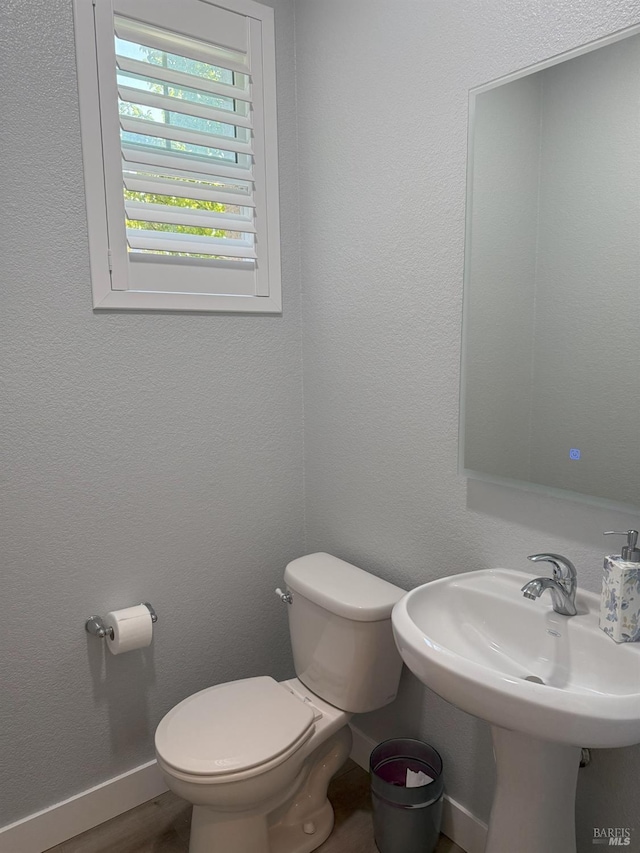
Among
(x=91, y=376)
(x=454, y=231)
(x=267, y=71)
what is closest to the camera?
(x=454, y=231)

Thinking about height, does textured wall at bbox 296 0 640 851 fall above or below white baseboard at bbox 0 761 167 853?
above

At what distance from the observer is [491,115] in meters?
1.39

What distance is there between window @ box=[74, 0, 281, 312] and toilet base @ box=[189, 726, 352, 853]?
1368mm

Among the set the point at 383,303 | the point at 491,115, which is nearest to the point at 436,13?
the point at 491,115

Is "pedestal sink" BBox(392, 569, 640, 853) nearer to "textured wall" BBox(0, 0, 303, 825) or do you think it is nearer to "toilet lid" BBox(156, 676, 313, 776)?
"toilet lid" BBox(156, 676, 313, 776)

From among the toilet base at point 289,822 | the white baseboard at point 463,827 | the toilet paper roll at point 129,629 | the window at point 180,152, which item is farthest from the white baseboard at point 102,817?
the window at point 180,152

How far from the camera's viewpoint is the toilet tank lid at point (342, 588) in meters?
1.59

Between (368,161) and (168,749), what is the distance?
1.66 meters

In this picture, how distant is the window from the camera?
159 centimetres

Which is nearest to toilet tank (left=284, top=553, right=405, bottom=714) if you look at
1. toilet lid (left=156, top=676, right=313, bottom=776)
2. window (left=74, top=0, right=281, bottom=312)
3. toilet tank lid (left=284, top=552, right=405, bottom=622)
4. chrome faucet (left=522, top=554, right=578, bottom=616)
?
toilet tank lid (left=284, top=552, right=405, bottom=622)

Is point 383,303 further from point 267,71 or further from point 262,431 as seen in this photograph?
point 267,71

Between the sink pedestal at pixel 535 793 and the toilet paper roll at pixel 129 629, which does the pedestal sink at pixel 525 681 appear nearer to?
the sink pedestal at pixel 535 793

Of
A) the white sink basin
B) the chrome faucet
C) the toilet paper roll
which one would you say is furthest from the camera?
the toilet paper roll

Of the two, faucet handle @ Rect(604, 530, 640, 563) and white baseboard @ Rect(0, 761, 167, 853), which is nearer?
faucet handle @ Rect(604, 530, 640, 563)
